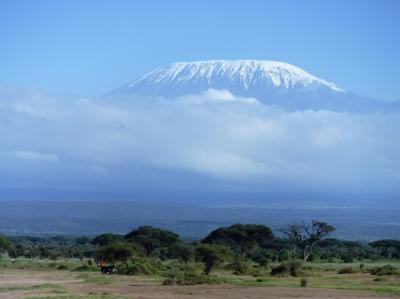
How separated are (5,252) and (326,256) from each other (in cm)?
3523

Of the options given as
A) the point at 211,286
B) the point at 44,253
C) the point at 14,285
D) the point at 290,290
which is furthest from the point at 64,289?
the point at 44,253

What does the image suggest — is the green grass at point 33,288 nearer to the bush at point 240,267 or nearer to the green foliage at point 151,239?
the bush at point 240,267

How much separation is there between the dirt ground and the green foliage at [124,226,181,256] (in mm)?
39634

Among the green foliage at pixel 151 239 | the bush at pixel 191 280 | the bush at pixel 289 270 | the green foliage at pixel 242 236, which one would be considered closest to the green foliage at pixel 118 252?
the bush at pixel 289 270

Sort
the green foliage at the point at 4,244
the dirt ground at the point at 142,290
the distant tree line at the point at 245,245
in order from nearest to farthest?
the dirt ground at the point at 142,290 < the distant tree line at the point at 245,245 < the green foliage at the point at 4,244

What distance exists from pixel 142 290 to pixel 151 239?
162ft

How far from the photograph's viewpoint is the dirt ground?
36594mm

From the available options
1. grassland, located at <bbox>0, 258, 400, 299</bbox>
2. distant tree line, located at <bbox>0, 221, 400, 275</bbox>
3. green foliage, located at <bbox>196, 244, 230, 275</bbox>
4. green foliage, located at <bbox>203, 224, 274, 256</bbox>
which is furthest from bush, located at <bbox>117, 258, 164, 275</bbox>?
green foliage, located at <bbox>203, 224, 274, 256</bbox>

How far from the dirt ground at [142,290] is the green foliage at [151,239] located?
39634 millimetres

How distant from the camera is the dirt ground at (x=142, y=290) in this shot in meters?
36.6

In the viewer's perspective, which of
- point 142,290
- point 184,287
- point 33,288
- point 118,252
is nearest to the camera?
point 142,290

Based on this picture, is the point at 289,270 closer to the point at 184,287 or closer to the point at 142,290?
the point at 184,287

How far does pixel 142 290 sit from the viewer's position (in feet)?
133

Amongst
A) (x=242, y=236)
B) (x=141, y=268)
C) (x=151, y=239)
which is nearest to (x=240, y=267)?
(x=141, y=268)
